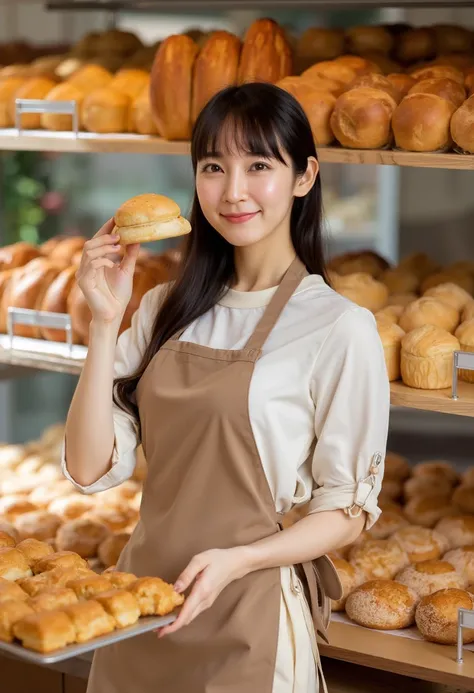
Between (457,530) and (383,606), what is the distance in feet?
1.47

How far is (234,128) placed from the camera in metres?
2.08

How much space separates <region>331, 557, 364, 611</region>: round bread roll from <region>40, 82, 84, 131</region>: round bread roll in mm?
1481

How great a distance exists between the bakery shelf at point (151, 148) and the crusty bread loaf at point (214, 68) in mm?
127

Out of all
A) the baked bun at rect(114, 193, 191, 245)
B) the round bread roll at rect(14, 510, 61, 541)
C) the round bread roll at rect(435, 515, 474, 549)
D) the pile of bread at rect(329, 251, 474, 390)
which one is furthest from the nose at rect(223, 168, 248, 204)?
the round bread roll at rect(14, 510, 61, 541)

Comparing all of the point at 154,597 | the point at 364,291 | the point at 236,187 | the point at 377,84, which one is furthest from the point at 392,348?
the point at 154,597

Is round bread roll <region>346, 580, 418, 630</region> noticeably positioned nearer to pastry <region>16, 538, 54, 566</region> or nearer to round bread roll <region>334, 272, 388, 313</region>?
round bread roll <region>334, 272, 388, 313</region>

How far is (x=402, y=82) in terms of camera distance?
9.02 ft

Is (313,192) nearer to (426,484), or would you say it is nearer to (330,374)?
(330,374)

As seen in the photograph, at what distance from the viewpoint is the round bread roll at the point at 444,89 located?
2578mm

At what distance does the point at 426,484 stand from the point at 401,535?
1.26ft

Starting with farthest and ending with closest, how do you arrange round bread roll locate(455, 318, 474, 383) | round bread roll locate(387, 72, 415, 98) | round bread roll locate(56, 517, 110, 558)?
1. round bread roll locate(56, 517, 110, 558)
2. round bread roll locate(387, 72, 415, 98)
3. round bread roll locate(455, 318, 474, 383)

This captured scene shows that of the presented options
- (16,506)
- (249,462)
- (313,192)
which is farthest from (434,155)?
(16,506)

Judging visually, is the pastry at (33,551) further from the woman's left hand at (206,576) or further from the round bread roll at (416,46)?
the round bread roll at (416,46)

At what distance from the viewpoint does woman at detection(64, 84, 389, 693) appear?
2.08 m
